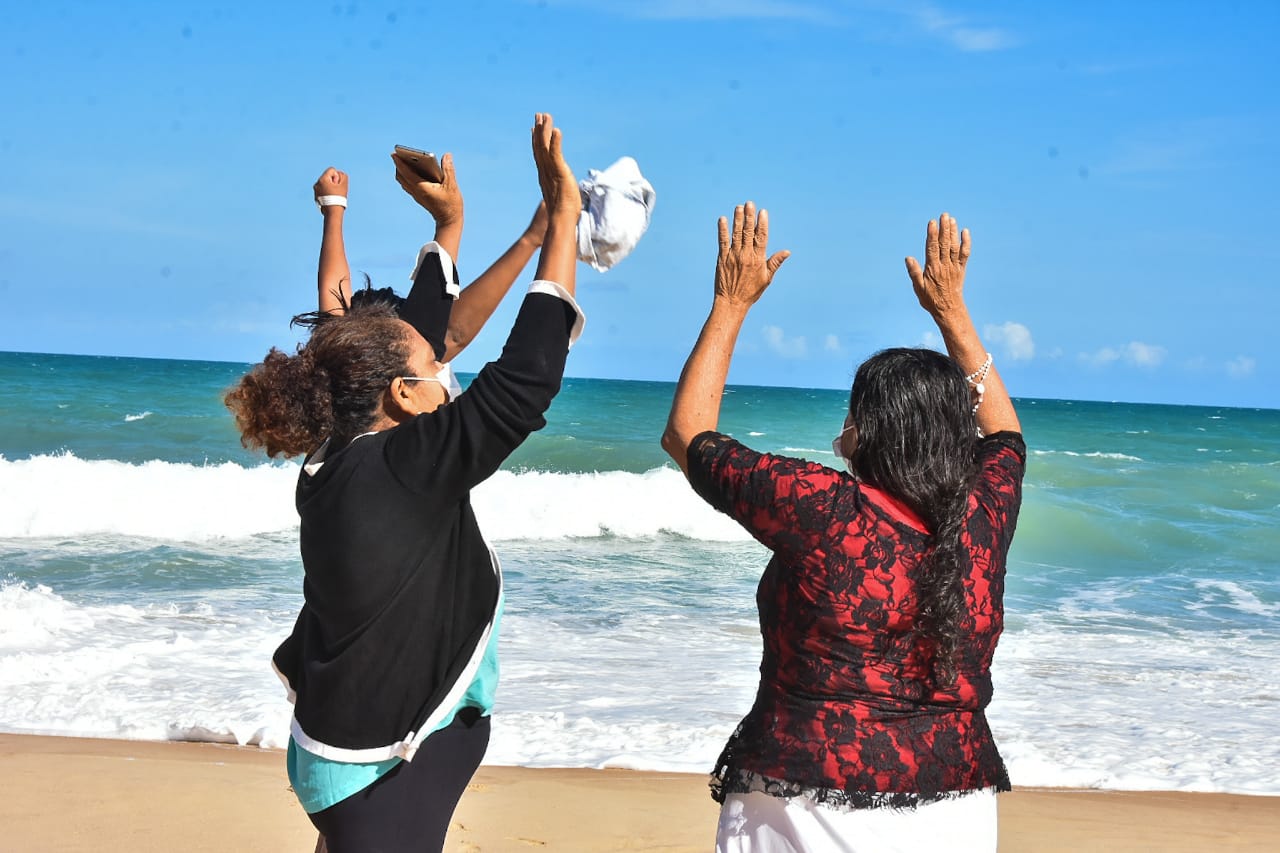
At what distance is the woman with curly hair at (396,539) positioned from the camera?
2.10 metres

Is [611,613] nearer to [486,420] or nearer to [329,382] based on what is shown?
[329,382]

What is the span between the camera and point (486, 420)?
80.2 inches

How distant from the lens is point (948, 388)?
2.27 metres

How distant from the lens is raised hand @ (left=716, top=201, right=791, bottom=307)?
7.80ft

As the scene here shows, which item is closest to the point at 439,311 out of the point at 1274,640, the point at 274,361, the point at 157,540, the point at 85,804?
the point at 274,361

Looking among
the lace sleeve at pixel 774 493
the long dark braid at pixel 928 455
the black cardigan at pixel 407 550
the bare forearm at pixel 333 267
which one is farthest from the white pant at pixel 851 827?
the bare forearm at pixel 333 267

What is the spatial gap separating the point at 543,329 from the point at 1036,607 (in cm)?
→ 1000

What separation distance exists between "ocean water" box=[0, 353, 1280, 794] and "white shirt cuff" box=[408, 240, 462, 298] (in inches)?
144

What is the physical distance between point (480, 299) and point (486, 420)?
70 centimetres

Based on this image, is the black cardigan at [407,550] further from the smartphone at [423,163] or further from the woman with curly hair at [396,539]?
the smartphone at [423,163]

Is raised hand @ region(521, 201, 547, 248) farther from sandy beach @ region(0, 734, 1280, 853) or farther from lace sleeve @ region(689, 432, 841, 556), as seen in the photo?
sandy beach @ region(0, 734, 1280, 853)

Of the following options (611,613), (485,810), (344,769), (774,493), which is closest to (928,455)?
(774,493)

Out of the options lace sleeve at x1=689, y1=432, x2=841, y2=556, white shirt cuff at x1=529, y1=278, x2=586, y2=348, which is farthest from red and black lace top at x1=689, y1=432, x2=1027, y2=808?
white shirt cuff at x1=529, y1=278, x2=586, y2=348

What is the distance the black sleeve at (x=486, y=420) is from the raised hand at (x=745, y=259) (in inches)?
16.3
